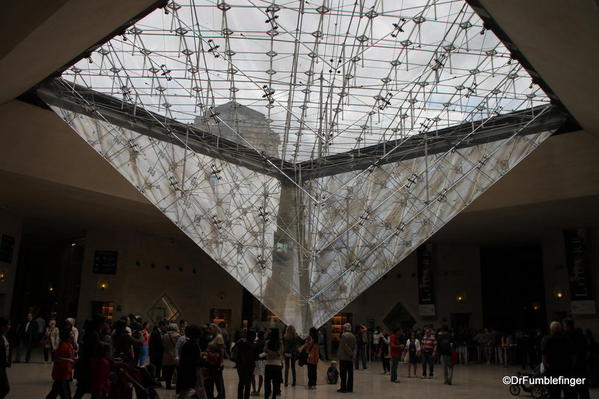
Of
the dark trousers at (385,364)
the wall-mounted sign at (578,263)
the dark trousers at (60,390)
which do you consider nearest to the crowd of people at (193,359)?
the dark trousers at (60,390)

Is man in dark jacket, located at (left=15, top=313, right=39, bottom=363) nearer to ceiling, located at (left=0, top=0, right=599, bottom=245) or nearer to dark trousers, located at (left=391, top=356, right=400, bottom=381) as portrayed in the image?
ceiling, located at (left=0, top=0, right=599, bottom=245)

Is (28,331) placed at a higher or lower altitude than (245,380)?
higher

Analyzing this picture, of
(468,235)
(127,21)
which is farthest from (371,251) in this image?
(468,235)

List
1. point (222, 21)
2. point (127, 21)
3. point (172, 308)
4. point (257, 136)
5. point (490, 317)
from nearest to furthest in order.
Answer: point (127, 21) → point (222, 21) → point (257, 136) → point (172, 308) → point (490, 317)

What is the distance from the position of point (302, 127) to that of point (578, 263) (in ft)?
36.7

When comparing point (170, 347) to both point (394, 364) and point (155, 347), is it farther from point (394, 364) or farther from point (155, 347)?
point (394, 364)

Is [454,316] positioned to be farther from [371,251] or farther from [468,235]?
[371,251]

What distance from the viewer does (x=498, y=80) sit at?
1378 centimetres

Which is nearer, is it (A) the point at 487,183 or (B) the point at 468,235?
(A) the point at 487,183

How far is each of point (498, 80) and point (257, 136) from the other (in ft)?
21.9

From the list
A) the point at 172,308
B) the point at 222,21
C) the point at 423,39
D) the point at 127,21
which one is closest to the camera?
the point at 127,21

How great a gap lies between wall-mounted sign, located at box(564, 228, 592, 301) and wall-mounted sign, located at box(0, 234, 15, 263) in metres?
20.0

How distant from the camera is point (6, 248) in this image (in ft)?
61.5

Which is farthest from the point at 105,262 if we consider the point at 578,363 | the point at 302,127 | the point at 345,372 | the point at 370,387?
the point at 578,363
